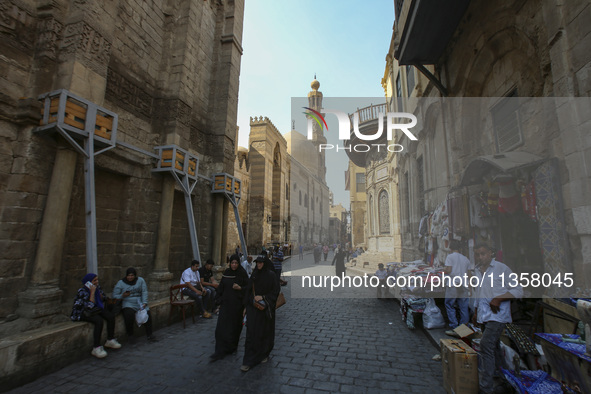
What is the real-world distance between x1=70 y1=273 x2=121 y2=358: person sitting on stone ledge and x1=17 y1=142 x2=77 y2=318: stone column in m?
0.34

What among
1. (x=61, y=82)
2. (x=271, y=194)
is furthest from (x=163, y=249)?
(x=271, y=194)

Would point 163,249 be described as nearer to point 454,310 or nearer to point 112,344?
point 112,344

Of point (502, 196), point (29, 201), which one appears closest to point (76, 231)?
point (29, 201)

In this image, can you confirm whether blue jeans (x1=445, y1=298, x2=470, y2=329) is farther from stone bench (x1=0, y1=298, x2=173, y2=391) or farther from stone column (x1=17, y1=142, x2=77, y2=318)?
stone column (x1=17, y1=142, x2=77, y2=318)

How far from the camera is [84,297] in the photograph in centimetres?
425

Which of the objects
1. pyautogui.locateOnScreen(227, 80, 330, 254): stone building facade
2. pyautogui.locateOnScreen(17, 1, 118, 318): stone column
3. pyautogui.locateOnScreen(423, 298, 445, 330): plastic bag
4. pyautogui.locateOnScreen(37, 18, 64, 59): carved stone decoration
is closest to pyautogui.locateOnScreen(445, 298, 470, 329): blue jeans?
pyautogui.locateOnScreen(423, 298, 445, 330): plastic bag

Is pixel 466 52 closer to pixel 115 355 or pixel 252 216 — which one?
pixel 115 355

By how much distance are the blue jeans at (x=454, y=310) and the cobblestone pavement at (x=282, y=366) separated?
557 millimetres

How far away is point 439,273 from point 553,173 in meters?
2.67

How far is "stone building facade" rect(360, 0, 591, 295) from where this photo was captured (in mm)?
3561

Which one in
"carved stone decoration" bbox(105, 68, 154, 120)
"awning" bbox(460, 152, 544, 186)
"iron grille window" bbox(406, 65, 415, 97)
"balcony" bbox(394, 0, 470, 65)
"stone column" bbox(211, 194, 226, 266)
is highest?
"iron grille window" bbox(406, 65, 415, 97)

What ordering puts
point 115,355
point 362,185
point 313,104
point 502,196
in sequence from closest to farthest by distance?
point 115,355
point 502,196
point 362,185
point 313,104

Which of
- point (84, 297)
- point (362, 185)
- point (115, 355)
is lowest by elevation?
point (115, 355)

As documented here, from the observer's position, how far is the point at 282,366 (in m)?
3.89
